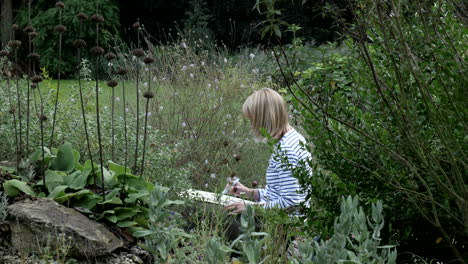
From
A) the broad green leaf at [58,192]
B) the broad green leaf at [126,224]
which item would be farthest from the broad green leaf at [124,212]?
the broad green leaf at [58,192]

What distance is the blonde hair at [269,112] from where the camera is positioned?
4.25m

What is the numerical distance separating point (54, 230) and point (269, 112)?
5.26 feet

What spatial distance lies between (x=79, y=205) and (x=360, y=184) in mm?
1675

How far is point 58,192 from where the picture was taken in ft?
12.3

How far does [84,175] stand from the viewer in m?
3.90

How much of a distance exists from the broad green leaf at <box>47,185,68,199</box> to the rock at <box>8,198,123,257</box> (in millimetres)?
184

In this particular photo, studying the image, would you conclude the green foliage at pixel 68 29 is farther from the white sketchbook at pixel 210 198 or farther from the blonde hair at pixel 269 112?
the blonde hair at pixel 269 112

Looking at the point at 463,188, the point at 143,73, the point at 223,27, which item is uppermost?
the point at 463,188

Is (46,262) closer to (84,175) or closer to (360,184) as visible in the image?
(84,175)

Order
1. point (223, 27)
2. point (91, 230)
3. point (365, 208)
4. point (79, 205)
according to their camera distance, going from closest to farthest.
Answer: point (365, 208) → point (91, 230) → point (79, 205) → point (223, 27)

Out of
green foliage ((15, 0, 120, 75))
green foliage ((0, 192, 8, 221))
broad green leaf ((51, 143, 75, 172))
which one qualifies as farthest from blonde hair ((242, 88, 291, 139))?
green foliage ((15, 0, 120, 75))

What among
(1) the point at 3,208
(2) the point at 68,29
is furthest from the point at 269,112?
(2) the point at 68,29

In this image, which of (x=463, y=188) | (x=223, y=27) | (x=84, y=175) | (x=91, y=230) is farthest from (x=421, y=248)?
(x=223, y=27)

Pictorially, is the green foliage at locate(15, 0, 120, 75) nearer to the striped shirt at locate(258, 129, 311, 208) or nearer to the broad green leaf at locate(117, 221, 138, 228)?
the striped shirt at locate(258, 129, 311, 208)
